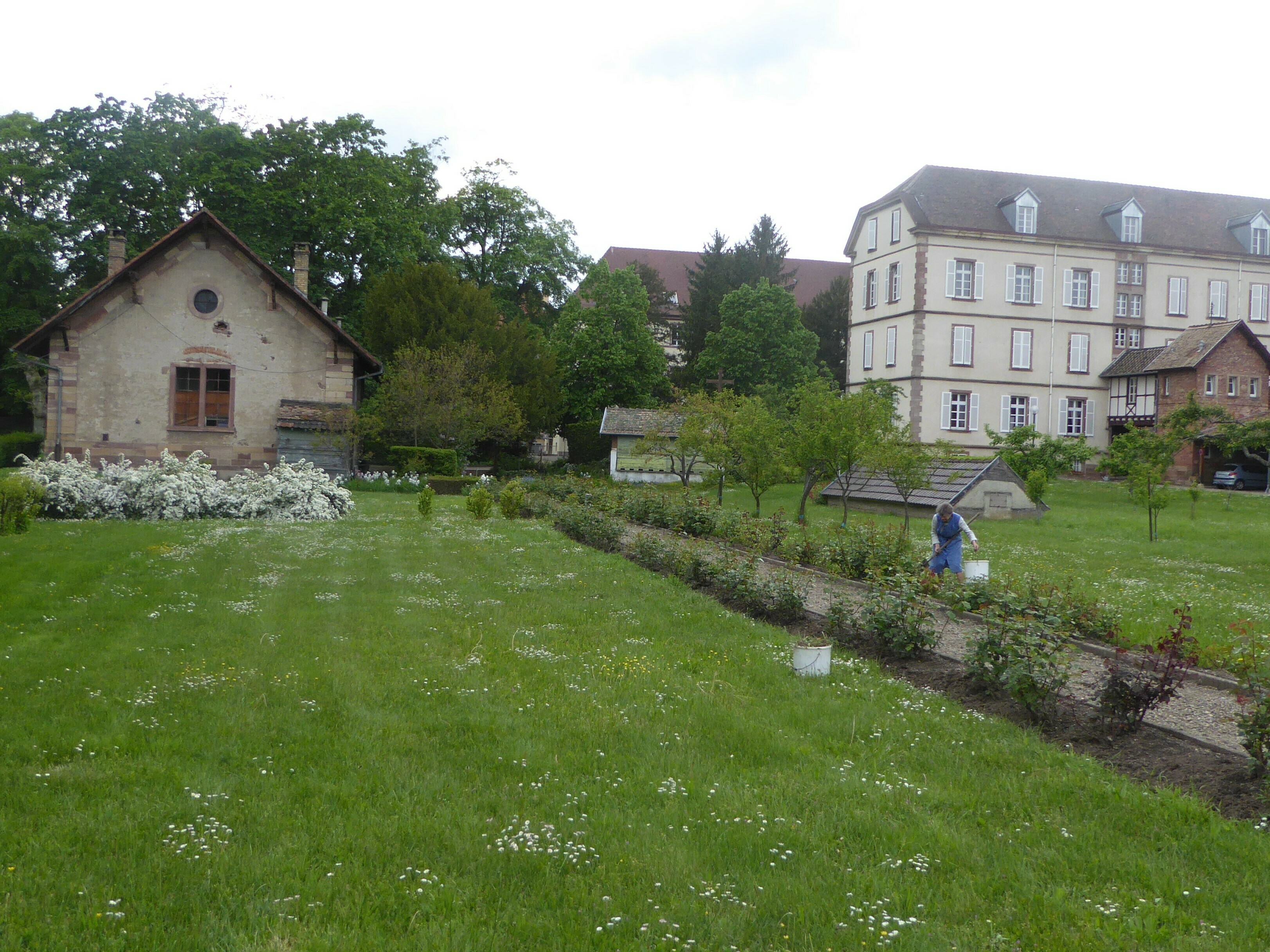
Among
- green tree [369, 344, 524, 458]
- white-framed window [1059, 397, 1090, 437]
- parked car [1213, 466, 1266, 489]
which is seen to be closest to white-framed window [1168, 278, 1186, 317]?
white-framed window [1059, 397, 1090, 437]

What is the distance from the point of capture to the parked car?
141ft

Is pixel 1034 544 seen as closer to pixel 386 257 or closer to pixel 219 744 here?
pixel 219 744

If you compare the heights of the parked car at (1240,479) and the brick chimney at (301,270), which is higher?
the brick chimney at (301,270)

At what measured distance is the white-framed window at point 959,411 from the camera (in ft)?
167

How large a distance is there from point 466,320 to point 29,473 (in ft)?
85.2

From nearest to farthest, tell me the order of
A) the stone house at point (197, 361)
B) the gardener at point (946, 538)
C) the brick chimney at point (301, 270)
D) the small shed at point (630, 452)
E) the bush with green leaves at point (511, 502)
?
the gardener at point (946, 538)
the bush with green leaves at point (511, 502)
the stone house at point (197, 361)
the brick chimney at point (301, 270)
the small shed at point (630, 452)

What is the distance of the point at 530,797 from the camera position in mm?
5379

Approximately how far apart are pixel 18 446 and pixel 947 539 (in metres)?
43.9

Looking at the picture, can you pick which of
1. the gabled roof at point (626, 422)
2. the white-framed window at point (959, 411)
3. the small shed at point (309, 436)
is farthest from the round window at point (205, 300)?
the white-framed window at point (959, 411)

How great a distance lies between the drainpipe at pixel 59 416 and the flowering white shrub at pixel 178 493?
8789mm

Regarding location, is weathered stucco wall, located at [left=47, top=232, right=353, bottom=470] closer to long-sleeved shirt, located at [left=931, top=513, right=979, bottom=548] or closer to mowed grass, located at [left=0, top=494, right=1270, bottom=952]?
mowed grass, located at [left=0, top=494, right=1270, bottom=952]

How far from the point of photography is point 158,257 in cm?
3159

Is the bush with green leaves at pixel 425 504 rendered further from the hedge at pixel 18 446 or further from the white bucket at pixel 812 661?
the hedge at pixel 18 446

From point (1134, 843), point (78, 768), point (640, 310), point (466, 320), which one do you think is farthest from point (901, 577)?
point (640, 310)
